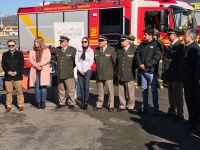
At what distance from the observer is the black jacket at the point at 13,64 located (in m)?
8.84

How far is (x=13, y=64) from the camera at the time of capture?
29.0 feet

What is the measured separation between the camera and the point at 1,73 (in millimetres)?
9758

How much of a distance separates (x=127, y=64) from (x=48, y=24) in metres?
7.63

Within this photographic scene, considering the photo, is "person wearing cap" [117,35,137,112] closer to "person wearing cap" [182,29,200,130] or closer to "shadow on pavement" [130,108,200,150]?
"shadow on pavement" [130,108,200,150]

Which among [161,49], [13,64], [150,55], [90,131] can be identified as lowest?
[90,131]

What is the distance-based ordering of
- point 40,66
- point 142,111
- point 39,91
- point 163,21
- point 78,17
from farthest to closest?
point 78,17 < point 163,21 < point 39,91 < point 40,66 < point 142,111

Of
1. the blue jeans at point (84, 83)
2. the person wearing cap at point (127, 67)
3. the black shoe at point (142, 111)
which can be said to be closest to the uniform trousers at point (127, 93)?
the person wearing cap at point (127, 67)

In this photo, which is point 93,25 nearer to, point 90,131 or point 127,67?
point 127,67

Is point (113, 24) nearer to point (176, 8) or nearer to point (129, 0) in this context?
point (129, 0)

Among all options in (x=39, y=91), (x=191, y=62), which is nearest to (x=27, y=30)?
(x=39, y=91)

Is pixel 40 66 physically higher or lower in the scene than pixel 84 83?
higher

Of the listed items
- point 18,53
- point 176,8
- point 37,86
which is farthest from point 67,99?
point 176,8

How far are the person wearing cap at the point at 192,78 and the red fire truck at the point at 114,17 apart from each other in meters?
6.00

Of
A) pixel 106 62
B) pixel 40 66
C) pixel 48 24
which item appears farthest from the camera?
pixel 48 24
